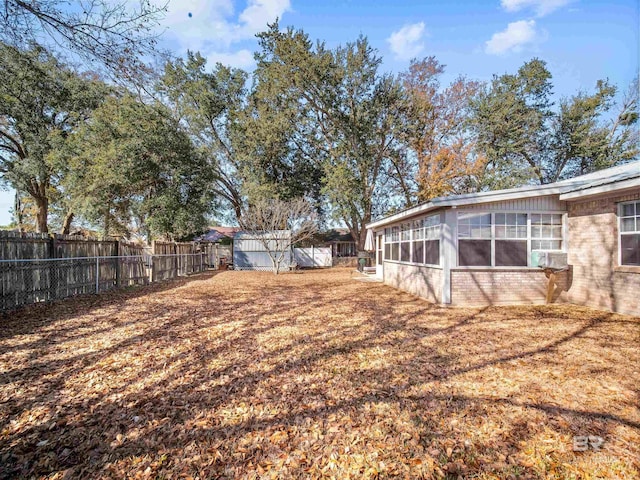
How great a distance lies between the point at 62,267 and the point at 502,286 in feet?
Result: 36.9

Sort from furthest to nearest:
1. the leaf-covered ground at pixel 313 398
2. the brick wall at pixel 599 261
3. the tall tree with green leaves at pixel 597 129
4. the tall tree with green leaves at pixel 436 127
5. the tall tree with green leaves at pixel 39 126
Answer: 1. the tall tree with green leaves at pixel 436 127
2. the tall tree with green leaves at pixel 597 129
3. the tall tree with green leaves at pixel 39 126
4. the brick wall at pixel 599 261
5. the leaf-covered ground at pixel 313 398

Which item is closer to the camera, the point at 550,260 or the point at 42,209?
the point at 550,260

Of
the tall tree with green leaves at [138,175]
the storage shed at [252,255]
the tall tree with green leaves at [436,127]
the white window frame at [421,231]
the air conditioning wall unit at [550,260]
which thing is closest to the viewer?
the air conditioning wall unit at [550,260]

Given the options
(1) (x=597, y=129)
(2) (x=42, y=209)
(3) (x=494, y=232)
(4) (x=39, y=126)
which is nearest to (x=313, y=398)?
(3) (x=494, y=232)

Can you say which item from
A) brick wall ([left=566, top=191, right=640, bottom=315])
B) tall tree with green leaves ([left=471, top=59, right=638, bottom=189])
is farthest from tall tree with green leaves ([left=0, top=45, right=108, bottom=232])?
tall tree with green leaves ([left=471, top=59, right=638, bottom=189])

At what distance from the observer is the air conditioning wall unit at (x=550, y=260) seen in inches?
316

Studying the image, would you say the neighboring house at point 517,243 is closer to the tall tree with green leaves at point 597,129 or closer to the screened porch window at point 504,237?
the screened porch window at point 504,237

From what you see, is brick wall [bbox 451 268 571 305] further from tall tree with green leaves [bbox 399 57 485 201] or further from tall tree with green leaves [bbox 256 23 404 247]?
tall tree with green leaves [bbox 399 57 485 201]

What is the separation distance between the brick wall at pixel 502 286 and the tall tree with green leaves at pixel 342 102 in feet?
46.2

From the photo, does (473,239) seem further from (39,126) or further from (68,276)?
(39,126)

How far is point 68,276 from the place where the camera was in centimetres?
805

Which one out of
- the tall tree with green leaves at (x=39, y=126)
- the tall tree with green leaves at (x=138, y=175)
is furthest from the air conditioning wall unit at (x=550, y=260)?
the tall tree with green leaves at (x=39, y=126)

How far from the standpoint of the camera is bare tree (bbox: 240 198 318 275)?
734 inches

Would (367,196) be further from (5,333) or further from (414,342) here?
(5,333)
